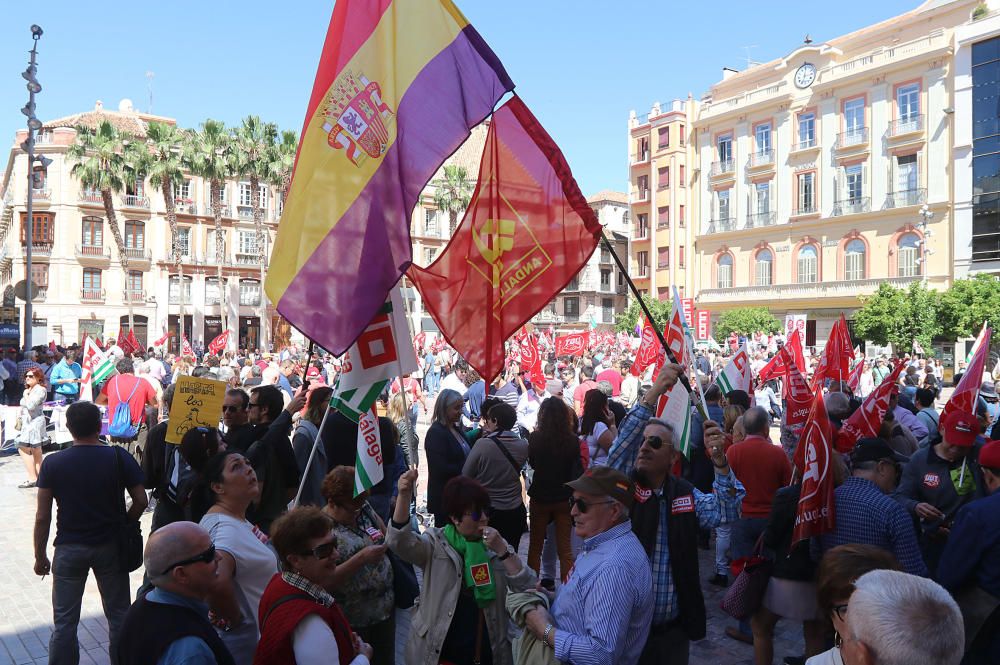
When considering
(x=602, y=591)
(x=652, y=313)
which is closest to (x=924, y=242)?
(x=652, y=313)

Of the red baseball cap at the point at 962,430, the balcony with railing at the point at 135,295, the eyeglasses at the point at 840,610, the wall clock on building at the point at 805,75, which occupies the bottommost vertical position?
the eyeglasses at the point at 840,610

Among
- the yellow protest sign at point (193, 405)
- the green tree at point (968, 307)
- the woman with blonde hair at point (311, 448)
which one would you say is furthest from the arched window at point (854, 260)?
the yellow protest sign at point (193, 405)

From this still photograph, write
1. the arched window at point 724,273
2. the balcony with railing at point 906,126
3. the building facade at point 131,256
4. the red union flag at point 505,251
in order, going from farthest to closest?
1. the arched window at point 724,273
2. the building facade at point 131,256
3. the balcony with railing at point 906,126
4. the red union flag at point 505,251

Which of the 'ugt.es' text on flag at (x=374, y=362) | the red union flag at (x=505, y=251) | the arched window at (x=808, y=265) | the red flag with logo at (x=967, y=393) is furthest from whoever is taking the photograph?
the arched window at (x=808, y=265)

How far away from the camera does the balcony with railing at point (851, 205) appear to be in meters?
43.7

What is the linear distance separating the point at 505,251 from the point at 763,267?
157 feet

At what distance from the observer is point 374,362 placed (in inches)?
169

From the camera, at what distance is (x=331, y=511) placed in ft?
11.7

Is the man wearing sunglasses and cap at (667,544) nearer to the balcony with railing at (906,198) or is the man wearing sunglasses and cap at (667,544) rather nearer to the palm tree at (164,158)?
the palm tree at (164,158)

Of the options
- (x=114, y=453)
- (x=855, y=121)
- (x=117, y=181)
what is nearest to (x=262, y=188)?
(x=117, y=181)

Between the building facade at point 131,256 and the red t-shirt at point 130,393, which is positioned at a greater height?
the building facade at point 131,256

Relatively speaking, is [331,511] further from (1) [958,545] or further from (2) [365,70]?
(1) [958,545]

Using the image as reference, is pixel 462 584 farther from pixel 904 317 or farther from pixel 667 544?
pixel 904 317

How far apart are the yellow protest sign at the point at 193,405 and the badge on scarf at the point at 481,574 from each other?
2737 mm
